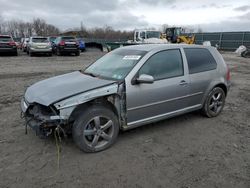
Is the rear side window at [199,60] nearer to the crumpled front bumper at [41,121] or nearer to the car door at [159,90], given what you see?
the car door at [159,90]

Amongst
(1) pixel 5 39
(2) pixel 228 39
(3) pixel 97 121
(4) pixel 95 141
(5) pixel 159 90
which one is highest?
(2) pixel 228 39

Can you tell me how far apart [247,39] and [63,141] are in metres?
33.5

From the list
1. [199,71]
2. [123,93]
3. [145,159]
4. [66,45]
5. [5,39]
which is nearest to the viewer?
[145,159]

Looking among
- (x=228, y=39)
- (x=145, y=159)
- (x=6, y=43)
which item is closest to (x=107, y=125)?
(x=145, y=159)

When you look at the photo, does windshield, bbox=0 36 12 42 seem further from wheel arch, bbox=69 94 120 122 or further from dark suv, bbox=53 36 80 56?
wheel arch, bbox=69 94 120 122

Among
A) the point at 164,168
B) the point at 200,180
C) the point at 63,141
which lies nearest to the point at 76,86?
the point at 63,141

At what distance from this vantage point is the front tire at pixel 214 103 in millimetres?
4695

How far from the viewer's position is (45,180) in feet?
9.05

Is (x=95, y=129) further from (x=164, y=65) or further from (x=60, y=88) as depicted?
(x=164, y=65)

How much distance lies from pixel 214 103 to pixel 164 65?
5.64ft

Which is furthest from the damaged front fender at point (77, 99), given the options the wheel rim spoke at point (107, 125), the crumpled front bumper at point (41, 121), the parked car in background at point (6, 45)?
the parked car in background at point (6, 45)

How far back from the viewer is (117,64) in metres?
4.02

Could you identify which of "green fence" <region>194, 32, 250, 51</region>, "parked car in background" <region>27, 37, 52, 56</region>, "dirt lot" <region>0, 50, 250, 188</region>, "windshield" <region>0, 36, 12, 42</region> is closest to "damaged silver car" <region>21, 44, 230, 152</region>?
"dirt lot" <region>0, 50, 250, 188</region>

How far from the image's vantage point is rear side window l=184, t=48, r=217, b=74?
432 centimetres
